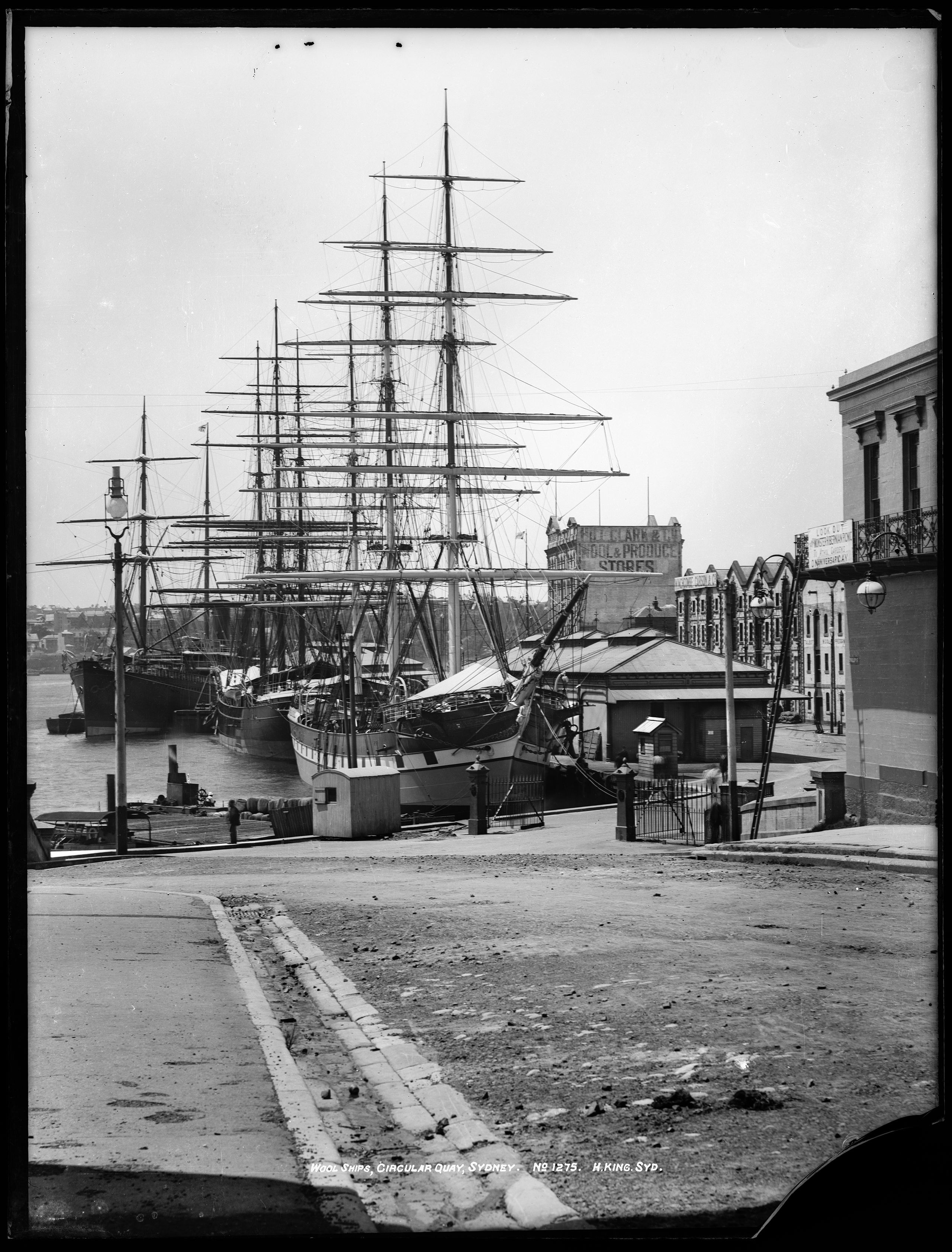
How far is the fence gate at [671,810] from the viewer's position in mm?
10969

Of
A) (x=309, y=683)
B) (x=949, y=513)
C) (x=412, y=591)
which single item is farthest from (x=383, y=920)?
(x=309, y=683)

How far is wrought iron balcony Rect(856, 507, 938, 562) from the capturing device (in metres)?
4.83

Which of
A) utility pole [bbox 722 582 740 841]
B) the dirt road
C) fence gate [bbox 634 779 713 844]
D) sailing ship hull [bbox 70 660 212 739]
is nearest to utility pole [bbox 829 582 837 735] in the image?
utility pole [bbox 722 582 740 841]

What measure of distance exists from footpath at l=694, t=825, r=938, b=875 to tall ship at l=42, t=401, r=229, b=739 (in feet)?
16.5

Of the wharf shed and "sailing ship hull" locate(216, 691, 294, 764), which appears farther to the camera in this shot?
"sailing ship hull" locate(216, 691, 294, 764)

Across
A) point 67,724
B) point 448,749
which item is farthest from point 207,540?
point 448,749

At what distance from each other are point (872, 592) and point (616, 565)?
4.56 meters

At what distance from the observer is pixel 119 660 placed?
23.4 ft

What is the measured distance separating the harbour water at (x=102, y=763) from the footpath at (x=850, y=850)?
450 centimetres

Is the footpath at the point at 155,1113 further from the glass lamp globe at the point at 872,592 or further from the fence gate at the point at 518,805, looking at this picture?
the fence gate at the point at 518,805

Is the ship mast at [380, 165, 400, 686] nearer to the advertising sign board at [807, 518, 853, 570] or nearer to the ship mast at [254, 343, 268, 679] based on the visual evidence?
the ship mast at [254, 343, 268, 679]

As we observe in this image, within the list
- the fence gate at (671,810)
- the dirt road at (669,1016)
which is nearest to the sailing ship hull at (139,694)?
the dirt road at (669,1016)

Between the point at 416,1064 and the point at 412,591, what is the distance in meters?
14.8
